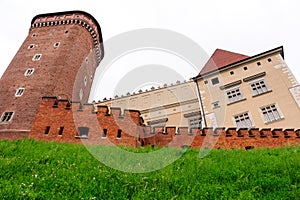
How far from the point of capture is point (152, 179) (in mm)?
9016

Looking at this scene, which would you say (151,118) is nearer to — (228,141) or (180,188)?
(228,141)

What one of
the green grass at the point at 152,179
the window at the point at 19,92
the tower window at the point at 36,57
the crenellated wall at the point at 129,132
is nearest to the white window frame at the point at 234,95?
the crenellated wall at the point at 129,132

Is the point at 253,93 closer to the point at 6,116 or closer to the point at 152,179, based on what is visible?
the point at 152,179

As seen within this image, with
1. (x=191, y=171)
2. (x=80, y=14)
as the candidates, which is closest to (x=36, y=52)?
(x=80, y=14)

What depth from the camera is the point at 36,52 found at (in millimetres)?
34125

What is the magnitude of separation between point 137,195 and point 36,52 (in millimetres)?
30193

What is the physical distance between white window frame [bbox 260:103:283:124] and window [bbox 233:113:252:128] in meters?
1.25

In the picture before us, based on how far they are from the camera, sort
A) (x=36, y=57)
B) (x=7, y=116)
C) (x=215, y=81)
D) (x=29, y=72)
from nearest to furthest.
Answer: (x=7, y=116) < (x=215, y=81) < (x=29, y=72) < (x=36, y=57)

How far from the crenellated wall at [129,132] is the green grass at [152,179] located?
674cm

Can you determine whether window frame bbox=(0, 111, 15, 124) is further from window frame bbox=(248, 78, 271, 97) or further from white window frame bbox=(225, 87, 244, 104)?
window frame bbox=(248, 78, 271, 97)

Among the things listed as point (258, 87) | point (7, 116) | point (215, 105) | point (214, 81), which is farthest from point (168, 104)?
point (7, 116)

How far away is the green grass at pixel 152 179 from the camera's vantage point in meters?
7.81

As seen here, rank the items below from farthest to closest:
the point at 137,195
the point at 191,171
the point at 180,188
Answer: the point at 191,171 → the point at 180,188 → the point at 137,195

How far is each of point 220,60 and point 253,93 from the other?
23.4 ft
